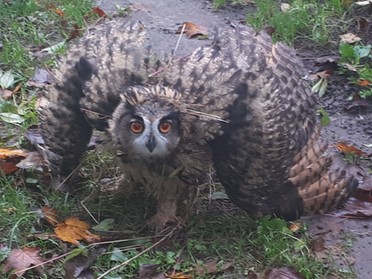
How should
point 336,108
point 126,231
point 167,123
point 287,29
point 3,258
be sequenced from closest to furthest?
point 167,123
point 3,258
point 126,231
point 336,108
point 287,29

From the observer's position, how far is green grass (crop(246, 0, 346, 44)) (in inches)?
215

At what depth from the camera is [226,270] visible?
359 centimetres

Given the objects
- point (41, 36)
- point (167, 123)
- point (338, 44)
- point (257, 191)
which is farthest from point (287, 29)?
point (167, 123)

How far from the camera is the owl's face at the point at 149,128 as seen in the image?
10.6 ft

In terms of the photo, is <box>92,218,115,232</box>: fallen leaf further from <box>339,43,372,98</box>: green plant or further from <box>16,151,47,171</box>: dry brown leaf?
<box>339,43,372,98</box>: green plant

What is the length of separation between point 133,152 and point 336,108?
1.88 metres

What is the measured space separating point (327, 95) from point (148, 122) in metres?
2.07

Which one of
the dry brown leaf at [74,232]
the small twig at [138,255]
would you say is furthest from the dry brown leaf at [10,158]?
the small twig at [138,255]

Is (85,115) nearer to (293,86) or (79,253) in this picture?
(79,253)

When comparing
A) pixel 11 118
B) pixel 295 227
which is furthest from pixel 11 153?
pixel 295 227

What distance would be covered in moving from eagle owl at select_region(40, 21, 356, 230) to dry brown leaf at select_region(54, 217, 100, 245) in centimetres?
28

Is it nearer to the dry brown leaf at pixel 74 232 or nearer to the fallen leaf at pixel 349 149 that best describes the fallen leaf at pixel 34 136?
the dry brown leaf at pixel 74 232

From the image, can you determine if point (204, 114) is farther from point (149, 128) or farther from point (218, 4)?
point (218, 4)

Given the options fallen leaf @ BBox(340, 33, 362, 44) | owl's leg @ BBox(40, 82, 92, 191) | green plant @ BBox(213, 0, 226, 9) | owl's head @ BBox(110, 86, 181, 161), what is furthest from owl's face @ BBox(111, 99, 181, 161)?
green plant @ BBox(213, 0, 226, 9)
